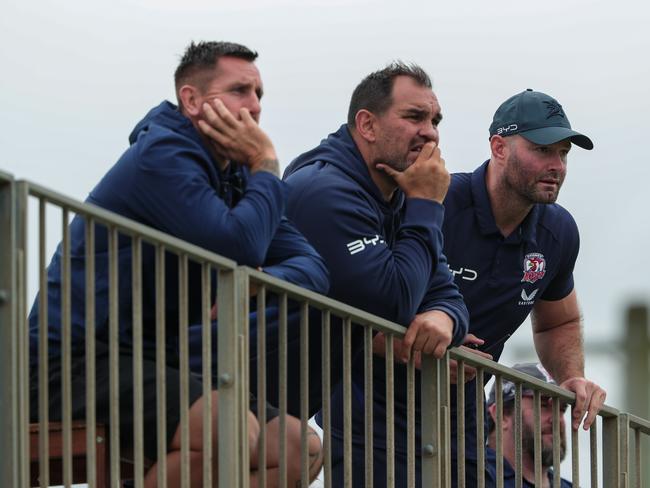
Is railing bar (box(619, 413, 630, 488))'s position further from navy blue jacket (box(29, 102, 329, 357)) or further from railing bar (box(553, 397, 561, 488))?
navy blue jacket (box(29, 102, 329, 357))

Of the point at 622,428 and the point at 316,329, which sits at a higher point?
the point at 316,329

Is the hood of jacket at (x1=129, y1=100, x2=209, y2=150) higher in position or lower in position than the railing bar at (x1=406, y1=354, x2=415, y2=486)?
higher

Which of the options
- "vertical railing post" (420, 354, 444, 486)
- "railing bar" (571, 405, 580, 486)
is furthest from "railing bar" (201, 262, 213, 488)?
"railing bar" (571, 405, 580, 486)

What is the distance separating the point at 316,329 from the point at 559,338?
2.16 m

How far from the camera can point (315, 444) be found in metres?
5.57

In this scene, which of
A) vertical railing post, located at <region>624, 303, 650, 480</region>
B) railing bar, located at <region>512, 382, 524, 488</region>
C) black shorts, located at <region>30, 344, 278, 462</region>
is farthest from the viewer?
vertical railing post, located at <region>624, 303, 650, 480</region>

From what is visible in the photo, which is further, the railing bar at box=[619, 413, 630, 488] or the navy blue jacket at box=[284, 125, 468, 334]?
the railing bar at box=[619, 413, 630, 488]

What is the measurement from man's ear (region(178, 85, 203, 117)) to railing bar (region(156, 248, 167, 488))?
85 cm

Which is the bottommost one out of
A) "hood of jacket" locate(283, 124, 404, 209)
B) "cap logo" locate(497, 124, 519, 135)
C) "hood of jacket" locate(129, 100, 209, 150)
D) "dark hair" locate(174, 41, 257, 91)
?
"hood of jacket" locate(283, 124, 404, 209)

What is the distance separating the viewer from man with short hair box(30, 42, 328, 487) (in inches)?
201

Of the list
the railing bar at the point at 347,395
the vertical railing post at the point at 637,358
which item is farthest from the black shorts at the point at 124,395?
the vertical railing post at the point at 637,358

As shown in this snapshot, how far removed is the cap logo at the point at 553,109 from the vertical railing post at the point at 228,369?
289 centimetres

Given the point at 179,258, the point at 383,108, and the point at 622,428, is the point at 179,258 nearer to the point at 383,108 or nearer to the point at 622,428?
the point at 383,108

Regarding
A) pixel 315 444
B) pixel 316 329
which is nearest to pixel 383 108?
pixel 316 329
